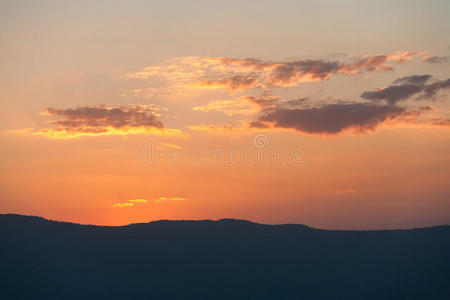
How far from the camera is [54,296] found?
195 metres

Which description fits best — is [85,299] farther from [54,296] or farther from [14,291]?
[14,291]

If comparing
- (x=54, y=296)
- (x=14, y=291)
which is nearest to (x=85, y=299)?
(x=54, y=296)

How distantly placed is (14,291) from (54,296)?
15.4 meters

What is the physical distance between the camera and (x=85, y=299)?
19812 centimetres

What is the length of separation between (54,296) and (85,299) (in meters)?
11.5

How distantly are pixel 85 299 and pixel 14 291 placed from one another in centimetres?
2662

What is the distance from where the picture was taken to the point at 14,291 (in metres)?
196
